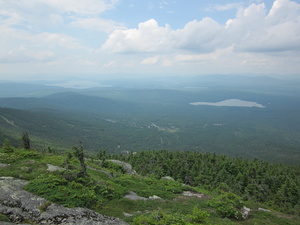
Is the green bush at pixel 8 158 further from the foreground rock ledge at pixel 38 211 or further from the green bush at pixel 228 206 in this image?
the green bush at pixel 228 206

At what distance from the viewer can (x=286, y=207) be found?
35594mm

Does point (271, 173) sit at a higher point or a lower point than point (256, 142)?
higher

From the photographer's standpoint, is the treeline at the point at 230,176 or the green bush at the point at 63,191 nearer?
the green bush at the point at 63,191

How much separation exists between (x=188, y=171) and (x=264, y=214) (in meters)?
29.6

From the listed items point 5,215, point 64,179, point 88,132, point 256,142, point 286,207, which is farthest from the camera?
point 88,132

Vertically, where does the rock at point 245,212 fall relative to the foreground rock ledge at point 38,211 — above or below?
below

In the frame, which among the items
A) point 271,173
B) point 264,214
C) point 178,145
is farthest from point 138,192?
point 178,145

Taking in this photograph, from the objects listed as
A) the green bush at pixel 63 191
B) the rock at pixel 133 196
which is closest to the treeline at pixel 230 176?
the rock at pixel 133 196

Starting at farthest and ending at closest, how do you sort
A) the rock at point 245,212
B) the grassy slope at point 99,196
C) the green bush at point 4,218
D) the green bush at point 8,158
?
the green bush at point 8,158 < the rock at point 245,212 < the grassy slope at point 99,196 < the green bush at point 4,218

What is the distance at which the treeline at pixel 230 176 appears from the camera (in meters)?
39.2

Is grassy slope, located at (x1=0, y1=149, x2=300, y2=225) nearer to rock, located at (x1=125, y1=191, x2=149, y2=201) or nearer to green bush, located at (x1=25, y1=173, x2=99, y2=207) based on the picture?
green bush, located at (x1=25, y1=173, x2=99, y2=207)

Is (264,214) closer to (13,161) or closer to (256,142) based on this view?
(13,161)

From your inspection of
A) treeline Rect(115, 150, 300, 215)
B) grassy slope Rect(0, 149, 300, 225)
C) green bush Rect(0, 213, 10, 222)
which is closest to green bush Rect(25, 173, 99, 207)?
grassy slope Rect(0, 149, 300, 225)

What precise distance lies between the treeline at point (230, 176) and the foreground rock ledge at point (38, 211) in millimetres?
32083
